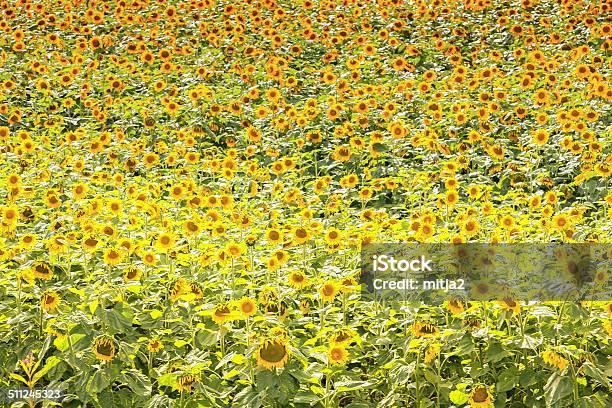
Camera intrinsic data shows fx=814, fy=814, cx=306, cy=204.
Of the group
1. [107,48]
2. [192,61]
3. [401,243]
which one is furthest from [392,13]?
[401,243]

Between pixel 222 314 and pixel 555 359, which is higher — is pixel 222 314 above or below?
above

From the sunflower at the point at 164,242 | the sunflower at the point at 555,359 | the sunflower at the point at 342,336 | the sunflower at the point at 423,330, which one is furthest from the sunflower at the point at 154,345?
the sunflower at the point at 555,359

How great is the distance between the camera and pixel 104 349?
3.83m

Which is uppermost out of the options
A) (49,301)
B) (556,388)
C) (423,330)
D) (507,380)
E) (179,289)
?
(49,301)

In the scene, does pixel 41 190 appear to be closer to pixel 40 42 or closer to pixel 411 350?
pixel 411 350

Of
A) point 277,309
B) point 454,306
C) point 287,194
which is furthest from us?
point 287,194

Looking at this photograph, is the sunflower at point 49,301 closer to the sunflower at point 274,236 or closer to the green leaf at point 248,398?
the green leaf at point 248,398

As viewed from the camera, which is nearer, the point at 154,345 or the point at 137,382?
the point at 137,382

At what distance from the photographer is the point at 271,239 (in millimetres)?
4855

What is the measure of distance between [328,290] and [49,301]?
4.63 ft

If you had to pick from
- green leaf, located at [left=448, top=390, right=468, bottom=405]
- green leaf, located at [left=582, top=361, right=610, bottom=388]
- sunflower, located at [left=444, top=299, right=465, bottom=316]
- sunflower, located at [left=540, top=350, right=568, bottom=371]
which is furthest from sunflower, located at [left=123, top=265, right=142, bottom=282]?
green leaf, located at [left=582, top=361, right=610, bottom=388]

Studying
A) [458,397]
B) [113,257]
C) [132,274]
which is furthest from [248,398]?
[113,257]

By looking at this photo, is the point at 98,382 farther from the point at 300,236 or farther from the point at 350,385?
the point at 300,236

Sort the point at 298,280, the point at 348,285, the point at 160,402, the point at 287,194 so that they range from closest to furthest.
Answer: the point at 160,402 < the point at 348,285 < the point at 298,280 < the point at 287,194
